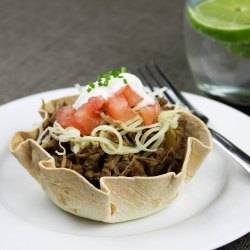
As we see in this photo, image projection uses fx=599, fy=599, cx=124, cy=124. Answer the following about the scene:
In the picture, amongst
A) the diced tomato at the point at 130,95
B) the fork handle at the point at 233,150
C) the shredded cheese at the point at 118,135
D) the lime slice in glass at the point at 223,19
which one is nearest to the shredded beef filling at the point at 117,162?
the shredded cheese at the point at 118,135

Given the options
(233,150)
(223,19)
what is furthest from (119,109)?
(223,19)

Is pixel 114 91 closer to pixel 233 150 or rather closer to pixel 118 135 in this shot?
pixel 118 135

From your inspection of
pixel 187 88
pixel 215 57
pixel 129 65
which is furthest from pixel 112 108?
pixel 129 65

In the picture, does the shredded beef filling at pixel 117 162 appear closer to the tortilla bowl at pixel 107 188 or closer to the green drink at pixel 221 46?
the tortilla bowl at pixel 107 188

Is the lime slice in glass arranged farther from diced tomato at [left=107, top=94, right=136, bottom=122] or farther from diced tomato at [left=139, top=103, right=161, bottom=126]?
diced tomato at [left=107, top=94, right=136, bottom=122]

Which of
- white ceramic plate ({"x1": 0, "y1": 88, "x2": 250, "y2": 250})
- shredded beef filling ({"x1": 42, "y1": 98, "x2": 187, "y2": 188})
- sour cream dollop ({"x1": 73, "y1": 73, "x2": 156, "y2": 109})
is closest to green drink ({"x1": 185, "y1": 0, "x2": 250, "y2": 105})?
white ceramic plate ({"x1": 0, "y1": 88, "x2": 250, "y2": 250})

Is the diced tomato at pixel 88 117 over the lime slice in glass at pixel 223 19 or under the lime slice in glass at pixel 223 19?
over
